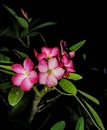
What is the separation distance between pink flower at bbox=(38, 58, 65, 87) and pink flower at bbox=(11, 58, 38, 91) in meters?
0.02

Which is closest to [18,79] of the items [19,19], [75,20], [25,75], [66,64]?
[25,75]

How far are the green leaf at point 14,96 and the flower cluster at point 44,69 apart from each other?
0.07ft

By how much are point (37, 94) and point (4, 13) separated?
976 millimetres

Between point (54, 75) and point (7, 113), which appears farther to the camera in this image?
point (7, 113)

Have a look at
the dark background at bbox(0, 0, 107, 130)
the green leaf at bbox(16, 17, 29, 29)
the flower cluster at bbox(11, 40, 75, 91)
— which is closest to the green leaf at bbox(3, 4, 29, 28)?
the green leaf at bbox(16, 17, 29, 29)

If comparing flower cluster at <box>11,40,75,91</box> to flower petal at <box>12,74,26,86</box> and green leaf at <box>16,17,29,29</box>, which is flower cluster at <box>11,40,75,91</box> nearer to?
flower petal at <box>12,74,26,86</box>

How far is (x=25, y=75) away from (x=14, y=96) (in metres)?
0.06

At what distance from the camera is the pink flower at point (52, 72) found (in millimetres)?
898

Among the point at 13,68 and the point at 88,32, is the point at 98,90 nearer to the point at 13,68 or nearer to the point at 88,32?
the point at 13,68

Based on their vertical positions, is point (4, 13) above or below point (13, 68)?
above

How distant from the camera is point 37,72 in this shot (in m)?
0.95

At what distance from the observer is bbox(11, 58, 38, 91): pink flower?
92cm

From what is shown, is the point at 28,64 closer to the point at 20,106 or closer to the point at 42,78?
the point at 42,78

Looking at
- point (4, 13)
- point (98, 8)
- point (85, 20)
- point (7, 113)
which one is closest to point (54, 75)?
point (7, 113)
